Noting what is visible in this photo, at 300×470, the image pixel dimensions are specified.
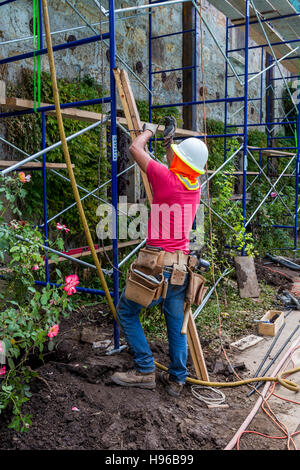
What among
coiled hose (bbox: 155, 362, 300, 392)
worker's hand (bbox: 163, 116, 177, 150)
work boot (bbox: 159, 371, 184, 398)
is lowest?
coiled hose (bbox: 155, 362, 300, 392)

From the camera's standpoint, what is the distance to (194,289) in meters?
3.43

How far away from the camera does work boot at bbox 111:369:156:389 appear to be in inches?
135

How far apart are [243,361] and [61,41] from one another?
4896 mm

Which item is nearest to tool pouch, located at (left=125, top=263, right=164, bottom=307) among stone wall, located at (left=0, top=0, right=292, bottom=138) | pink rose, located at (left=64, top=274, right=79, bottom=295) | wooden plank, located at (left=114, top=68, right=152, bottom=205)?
pink rose, located at (left=64, top=274, right=79, bottom=295)

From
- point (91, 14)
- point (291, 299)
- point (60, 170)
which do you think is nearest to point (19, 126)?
point (60, 170)

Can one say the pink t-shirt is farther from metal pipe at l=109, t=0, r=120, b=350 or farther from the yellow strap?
metal pipe at l=109, t=0, r=120, b=350

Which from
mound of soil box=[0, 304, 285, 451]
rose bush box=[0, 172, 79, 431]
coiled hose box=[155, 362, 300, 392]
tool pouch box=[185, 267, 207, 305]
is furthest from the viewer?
coiled hose box=[155, 362, 300, 392]

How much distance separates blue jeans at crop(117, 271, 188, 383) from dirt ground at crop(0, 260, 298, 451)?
219mm

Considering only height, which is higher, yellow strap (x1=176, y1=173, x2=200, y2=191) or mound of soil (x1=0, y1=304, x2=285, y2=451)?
yellow strap (x1=176, y1=173, x2=200, y2=191)

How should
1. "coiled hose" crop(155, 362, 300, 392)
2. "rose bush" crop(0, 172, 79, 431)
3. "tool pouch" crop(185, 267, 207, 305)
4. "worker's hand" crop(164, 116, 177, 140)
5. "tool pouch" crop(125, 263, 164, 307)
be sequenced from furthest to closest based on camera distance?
"coiled hose" crop(155, 362, 300, 392)
"worker's hand" crop(164, 116, 177, 140)
"tool pouch" crop(185, 267, 207, 305)
"tool pouch" crop(125, 263, 164, 307)
"rose bush" crop(0, 172, 79, 431)

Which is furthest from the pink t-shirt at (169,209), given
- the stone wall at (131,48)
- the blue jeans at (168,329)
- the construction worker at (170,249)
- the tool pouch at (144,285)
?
the stone wall at (131,48)

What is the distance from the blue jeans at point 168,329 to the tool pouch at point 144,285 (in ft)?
0.38

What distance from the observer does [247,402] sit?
141 inches

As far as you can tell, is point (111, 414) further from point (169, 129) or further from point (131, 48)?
point (131, 48)
